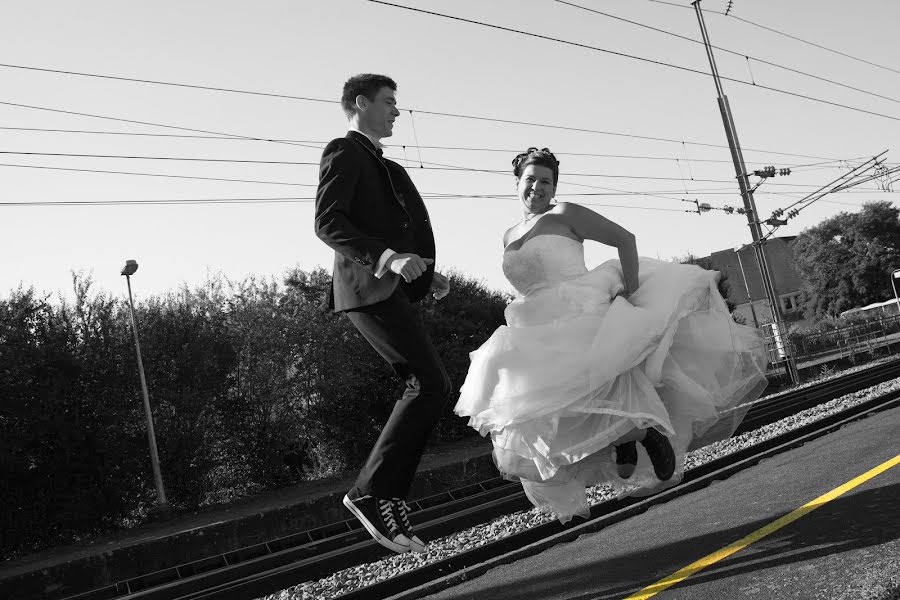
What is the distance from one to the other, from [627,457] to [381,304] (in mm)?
1780

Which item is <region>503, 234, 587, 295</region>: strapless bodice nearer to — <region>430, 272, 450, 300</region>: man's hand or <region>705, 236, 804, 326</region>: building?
<region>430, 272, 450, 300</region>: man's hand

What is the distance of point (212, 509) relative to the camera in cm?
2338

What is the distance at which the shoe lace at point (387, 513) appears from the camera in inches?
151

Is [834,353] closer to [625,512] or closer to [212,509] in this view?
[212,509]

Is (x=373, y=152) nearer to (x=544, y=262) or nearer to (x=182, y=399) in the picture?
(x=544, y=262)

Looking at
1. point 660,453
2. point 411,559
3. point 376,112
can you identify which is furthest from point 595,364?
point 411,559

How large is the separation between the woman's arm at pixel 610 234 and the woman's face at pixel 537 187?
0.97 feet

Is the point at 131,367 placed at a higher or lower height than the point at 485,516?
higher

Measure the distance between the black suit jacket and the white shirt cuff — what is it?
2 centimetres

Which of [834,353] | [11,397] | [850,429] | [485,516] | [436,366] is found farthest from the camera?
[834,353]

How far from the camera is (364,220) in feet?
12.9

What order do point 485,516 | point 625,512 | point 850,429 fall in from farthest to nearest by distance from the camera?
point 850,429
point 485,516
point 625,512

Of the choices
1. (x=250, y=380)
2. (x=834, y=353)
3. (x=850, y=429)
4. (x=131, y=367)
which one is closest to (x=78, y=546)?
(x=131, y=367)

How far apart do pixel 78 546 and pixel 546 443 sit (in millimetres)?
18394
